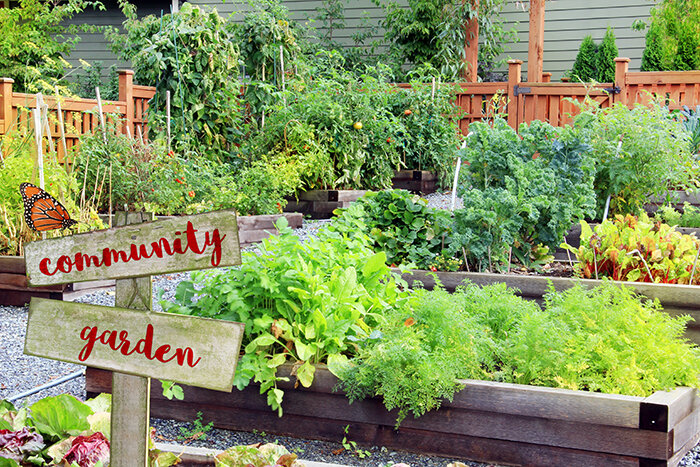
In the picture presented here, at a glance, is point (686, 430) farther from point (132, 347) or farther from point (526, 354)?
point (132, 347)

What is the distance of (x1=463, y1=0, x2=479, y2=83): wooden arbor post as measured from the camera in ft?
40.1

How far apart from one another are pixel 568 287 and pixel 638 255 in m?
0.47

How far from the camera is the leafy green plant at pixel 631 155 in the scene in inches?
206

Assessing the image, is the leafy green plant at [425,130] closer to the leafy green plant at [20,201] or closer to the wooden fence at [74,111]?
the wooden fence at [74,111]

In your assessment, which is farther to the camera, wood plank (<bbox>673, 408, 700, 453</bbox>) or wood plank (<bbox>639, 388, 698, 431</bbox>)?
wood plank (<bbox>673, 408, 700, 453</bbox>)

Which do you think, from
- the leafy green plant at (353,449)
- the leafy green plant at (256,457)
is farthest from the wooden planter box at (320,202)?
the leafy green plant at (256,457)

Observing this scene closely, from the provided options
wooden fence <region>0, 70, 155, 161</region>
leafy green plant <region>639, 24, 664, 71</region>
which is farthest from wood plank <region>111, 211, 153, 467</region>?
leafy green plant <region>639, 24, 664, 71</region>

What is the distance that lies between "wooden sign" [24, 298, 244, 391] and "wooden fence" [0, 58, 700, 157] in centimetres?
631

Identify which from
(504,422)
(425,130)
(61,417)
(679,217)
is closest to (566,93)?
(425,130)

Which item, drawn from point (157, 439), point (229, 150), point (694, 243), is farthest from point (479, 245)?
point (229, 150)

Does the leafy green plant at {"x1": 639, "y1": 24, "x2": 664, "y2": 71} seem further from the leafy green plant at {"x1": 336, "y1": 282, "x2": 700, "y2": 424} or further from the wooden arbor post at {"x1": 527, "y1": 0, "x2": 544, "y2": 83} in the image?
the leafy green plant at {"x1": 336, "y1": 282, "x2": 700, "y2": 424}

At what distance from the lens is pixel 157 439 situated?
2.96 meters

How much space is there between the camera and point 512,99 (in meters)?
10.1

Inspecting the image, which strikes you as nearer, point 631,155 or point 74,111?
point 631,155
